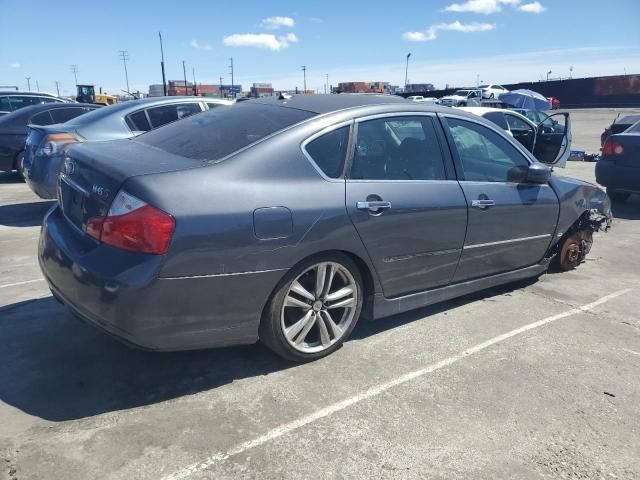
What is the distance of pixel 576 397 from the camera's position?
2.95m

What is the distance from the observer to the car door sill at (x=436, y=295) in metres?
3.44

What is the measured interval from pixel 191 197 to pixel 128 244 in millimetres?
382

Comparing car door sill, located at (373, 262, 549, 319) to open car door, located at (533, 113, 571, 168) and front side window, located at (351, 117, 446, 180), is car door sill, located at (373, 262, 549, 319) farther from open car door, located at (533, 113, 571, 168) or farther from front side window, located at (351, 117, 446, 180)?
open car door, located at (533, 113, 571, 168)

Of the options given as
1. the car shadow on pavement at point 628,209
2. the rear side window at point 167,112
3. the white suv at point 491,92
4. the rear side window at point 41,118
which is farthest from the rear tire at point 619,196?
the white suv at point 491,92

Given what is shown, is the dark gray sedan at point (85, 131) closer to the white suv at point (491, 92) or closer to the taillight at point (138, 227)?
the taillight at point (138, 227)

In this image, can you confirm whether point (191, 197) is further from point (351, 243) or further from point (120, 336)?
point (351, 243)

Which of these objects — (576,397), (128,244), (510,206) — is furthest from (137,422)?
(510,206)

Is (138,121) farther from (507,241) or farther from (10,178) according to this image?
(10,178)

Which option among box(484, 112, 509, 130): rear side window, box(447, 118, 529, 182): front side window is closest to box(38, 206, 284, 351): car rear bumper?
box(447, 118, 529, 182): front side window

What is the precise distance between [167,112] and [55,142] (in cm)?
153

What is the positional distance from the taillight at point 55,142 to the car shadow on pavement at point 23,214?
993 millimetres

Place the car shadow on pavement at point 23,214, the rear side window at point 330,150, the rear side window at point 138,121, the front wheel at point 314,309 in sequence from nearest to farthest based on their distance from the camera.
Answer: the front wheel at point 314,309 → the rear side window at point 330,150 → the car shadow on pavement at point 23,214 → the rear side window at point 138,121

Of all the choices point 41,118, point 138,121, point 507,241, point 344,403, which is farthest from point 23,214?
point 507,241

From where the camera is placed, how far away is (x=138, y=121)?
6.97 m
